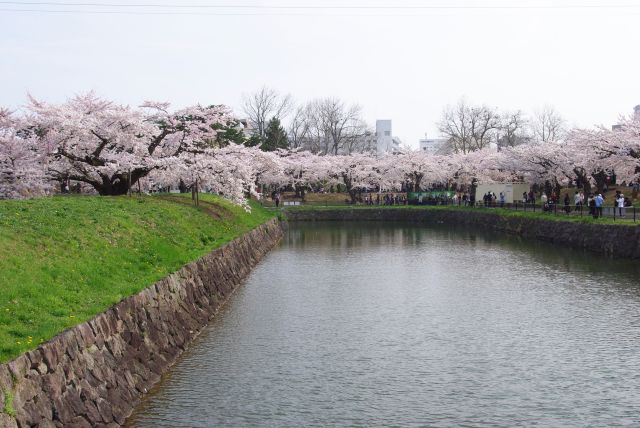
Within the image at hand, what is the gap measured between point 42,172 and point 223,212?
1238 centimetres

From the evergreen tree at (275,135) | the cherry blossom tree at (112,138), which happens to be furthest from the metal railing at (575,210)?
the evergreen tree at (275,135)

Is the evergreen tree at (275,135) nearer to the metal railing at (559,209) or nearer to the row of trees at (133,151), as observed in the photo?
the metal railing at (559,209)

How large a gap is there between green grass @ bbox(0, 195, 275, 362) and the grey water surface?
2.32 metres

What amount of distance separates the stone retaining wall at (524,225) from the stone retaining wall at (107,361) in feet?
79.0

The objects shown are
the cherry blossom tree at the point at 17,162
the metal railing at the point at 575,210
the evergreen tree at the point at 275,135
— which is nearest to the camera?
the cherry blossom tree at the point at 17,162

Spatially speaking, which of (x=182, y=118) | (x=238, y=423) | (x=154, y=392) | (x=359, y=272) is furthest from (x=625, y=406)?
(x=182, y=118)

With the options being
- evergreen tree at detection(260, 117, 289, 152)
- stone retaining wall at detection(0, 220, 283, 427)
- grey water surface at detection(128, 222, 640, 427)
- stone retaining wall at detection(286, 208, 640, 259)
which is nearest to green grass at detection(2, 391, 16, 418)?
stone retaining wall at detection(0, 220, 283, 427)

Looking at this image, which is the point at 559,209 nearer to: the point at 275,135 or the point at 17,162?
the point at 17,162

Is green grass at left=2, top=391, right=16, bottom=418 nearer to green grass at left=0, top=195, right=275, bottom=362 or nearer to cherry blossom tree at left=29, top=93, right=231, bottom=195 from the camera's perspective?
green grass at left=0, top=195, right=275, bottom=362

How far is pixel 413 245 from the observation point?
43.4 metres

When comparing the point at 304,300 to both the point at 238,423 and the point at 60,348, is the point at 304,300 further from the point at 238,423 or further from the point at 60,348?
the point at 60,348

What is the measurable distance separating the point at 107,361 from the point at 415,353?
25.0 ft

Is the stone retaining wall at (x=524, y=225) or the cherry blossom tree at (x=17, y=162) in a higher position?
the cherry blossom tree at (x=17, y=162)

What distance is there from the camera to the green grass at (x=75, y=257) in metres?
11.0
